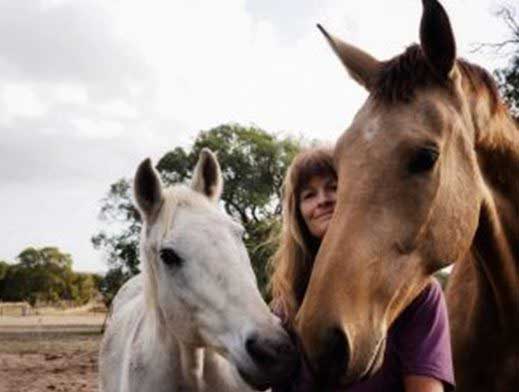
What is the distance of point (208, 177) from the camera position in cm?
464

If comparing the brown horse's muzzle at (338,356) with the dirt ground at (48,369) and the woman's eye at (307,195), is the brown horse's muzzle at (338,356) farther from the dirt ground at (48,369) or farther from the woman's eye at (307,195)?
the dirt ground at (48,369)

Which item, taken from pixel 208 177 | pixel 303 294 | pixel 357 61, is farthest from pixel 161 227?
pixel 357 61

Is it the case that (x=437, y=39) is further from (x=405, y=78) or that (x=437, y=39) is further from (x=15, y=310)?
(x=15, y=310)

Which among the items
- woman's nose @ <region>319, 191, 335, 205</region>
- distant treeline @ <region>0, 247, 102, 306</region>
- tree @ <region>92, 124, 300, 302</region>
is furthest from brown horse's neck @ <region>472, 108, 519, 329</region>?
distant treeline @ <region>0, 247, 102, 306</region>

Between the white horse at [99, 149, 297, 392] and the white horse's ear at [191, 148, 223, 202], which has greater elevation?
the white horse's ear at [191, 148, 223, 202]

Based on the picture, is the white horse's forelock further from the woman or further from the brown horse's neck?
the brown horse's neck

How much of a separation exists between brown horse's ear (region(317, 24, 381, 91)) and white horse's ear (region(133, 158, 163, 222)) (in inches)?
61.9

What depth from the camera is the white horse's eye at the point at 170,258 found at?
3793 mm

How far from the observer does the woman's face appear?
352cm

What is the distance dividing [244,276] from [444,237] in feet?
4.10

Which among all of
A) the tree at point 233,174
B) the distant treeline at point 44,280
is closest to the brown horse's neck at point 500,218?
the tree at point 233,174

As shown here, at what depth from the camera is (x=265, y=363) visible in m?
3.13

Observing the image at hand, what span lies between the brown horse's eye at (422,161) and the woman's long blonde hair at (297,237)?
3.35 feet

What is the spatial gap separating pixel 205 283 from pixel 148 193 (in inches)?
36.3
